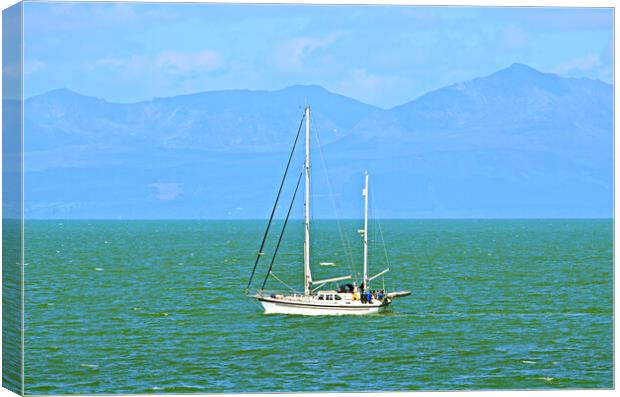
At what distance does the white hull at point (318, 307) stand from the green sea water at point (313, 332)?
541mm

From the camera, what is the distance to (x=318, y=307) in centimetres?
5831

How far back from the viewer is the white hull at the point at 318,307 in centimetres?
5828

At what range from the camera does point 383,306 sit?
59.2m

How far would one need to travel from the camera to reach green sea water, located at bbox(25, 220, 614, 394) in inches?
1578

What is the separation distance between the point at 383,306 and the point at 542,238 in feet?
345

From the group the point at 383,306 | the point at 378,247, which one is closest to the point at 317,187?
the point at 383,306

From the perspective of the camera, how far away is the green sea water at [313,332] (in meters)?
40.1

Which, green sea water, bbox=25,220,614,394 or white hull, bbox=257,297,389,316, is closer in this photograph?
green sea water, bbox=25,220,614,394

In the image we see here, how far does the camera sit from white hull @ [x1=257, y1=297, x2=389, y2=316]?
2295 inches

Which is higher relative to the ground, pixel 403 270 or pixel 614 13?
pixel 614 13

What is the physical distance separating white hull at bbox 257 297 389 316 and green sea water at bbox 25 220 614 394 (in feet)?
1.78

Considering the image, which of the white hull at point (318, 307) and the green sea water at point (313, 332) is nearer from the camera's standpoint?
the green sea water at point (313, 332)

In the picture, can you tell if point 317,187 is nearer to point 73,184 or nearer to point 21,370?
point 21,370

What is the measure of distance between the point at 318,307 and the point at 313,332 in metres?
3.99
